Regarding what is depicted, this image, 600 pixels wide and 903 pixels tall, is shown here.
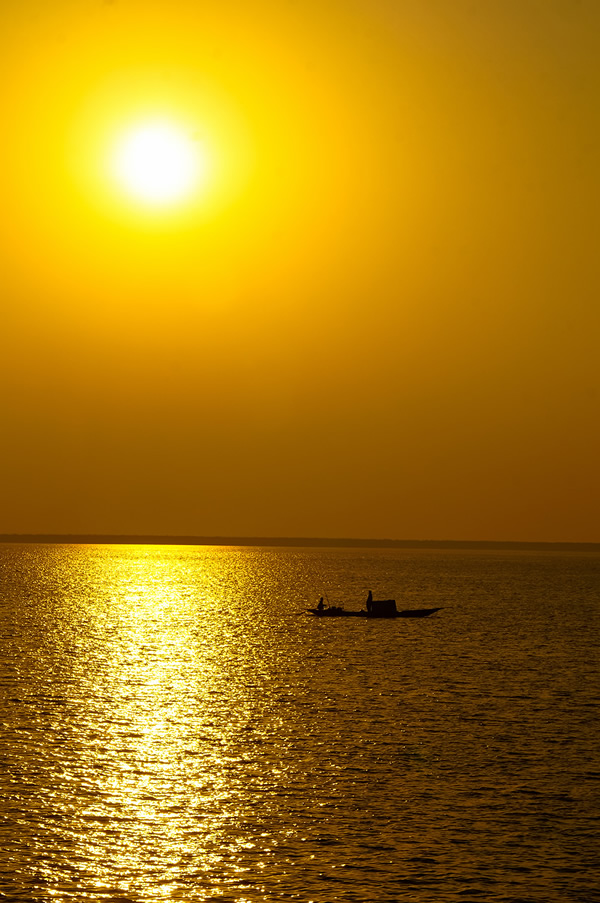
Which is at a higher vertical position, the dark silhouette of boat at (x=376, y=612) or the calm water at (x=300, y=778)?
the dark silhouette of boat at (x=376, y=612)

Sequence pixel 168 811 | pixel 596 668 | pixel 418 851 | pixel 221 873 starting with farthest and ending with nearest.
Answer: pixel 596 668
pixel 168 811
pixel 418 851
pixel 221 873

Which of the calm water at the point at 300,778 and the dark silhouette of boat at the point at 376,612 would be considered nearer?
the calm water at the point at 300,778

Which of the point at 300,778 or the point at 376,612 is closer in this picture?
the point at 300,778

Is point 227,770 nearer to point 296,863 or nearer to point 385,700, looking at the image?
point 296,863

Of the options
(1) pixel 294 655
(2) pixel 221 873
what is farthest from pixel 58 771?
(1) pixel 294 655

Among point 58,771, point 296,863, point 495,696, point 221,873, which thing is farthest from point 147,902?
point 495,696

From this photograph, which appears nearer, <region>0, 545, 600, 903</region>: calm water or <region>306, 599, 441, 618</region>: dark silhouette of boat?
<region>0, 545, 600, 903</region>: calm water

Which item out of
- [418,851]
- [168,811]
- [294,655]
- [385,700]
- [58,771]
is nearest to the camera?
[418,851]

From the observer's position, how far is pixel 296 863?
121ft

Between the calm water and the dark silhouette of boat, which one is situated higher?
the dark silhouette of boat

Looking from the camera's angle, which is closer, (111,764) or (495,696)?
(111,764)

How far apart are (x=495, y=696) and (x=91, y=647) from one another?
5113 cm

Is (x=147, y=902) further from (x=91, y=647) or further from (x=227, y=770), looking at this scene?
(x=91, y=647)

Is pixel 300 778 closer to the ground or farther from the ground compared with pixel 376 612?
closer to the ground
